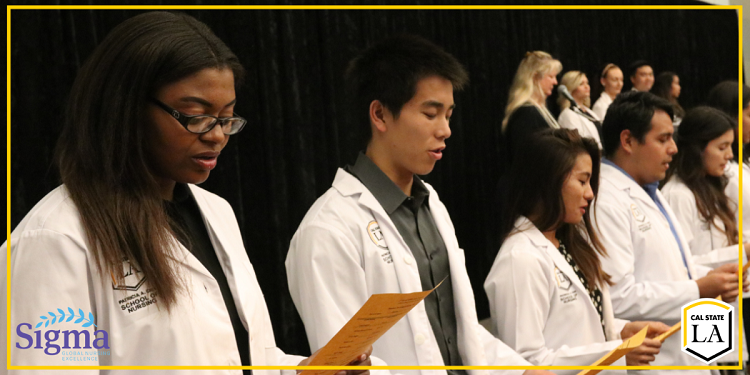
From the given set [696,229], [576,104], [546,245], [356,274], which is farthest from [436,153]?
[696,229]

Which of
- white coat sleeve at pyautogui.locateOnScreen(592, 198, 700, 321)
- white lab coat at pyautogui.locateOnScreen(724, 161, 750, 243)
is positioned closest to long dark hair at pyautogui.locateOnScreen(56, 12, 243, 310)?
white coat sleeve at pyautogui.locateOnScreen(592, 198, 700, 321)

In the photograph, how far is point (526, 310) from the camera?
1.31m

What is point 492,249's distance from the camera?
1.39 m

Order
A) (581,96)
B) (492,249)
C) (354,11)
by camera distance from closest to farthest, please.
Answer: (354,11), (492,249), (581,96)

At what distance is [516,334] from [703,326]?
419 millimetres

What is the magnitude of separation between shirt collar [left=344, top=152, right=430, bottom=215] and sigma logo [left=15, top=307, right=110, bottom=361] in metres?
0.55

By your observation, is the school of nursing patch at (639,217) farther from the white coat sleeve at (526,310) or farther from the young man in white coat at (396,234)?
the young man in white coat at (396,234)

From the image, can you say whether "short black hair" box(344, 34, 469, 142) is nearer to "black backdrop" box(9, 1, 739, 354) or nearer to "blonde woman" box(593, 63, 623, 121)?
"black backdrop" box(9, 1, 739, 354)

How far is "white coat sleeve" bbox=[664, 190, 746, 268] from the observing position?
1.57m

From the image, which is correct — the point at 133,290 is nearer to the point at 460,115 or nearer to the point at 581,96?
the point at 460,115

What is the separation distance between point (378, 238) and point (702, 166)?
91 cm

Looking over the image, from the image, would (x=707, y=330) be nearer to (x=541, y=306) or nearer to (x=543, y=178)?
(x=541, y=306)

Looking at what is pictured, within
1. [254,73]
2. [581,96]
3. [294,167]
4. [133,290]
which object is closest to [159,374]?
[133,290]

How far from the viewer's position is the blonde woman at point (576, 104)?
148 cm
